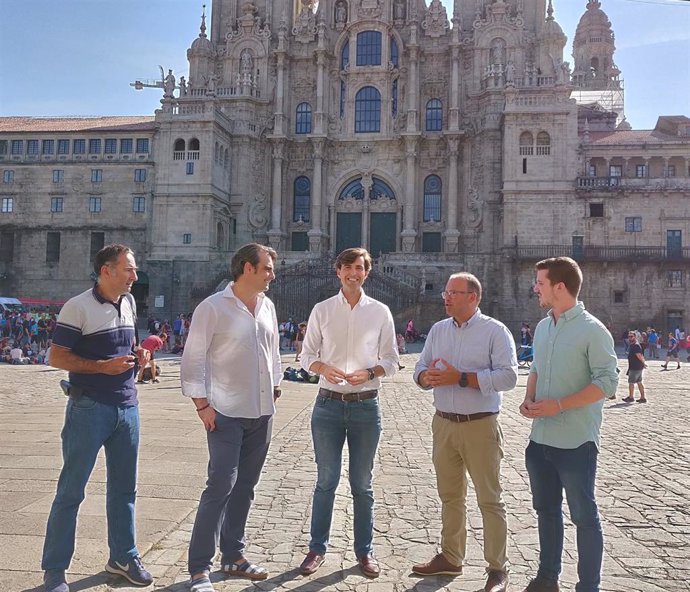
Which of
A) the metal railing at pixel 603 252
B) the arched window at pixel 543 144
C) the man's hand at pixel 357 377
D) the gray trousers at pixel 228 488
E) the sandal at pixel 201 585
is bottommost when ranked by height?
the sandal at pixel 201 585

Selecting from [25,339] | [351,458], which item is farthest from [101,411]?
[25,339]

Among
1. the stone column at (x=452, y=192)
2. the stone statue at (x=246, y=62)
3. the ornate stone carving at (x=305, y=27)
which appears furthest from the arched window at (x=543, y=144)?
the stone statue at (x=246, y=62)

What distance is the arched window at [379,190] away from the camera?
46.2 meters

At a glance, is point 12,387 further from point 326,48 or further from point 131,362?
point 326,48

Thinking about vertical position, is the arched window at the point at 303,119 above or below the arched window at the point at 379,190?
above

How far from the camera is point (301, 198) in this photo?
47.3m

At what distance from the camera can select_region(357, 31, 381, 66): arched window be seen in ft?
151

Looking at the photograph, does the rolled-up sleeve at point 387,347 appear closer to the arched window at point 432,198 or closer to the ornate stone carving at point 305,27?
the arched window at point 432,198

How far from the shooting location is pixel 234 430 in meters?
4.65

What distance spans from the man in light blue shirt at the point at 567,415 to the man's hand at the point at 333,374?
133 centimetres

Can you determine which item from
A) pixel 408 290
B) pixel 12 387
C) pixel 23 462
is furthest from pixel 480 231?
pixel 23 462

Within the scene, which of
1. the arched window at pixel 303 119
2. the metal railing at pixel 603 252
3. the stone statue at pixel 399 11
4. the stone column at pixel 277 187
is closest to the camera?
the metal railing at pixel 603 252

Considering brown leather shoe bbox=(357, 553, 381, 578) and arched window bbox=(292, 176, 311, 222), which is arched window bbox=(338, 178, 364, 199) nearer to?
arched window bbox=(292, 176, 311, 222)

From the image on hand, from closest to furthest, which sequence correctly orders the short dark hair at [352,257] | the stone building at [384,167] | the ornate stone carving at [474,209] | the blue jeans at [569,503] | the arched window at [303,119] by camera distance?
the blue jeans at [569,503]
the short dark hair at [352,257]
the stone building at [384,167]
the ornate stone carving at [474,209]
the arched window at [303,119]
